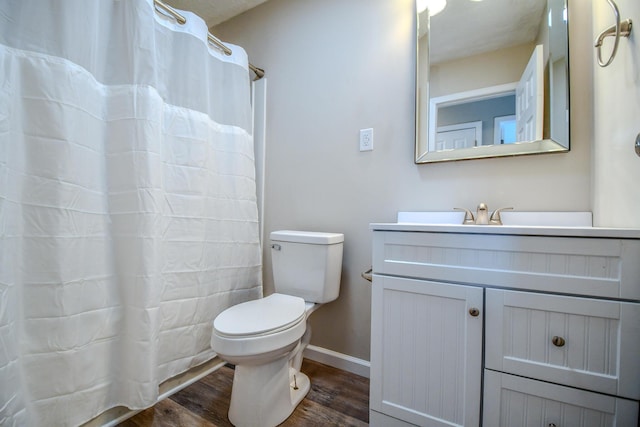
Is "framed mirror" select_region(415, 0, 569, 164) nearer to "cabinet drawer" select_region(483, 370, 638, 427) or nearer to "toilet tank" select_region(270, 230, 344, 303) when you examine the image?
"toilet tank" select_region(270, 230, 344, 303)

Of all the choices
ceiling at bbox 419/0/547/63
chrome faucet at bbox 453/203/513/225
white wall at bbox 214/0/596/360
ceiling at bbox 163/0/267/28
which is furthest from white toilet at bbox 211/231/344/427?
ceiling at bbox 163/0/267/28

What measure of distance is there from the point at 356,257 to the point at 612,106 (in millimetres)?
1135

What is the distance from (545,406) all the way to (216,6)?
2602 mm

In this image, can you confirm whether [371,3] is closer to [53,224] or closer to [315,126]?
[315,126]

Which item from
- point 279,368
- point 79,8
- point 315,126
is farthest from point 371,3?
point 279,368

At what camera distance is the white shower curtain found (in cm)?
83

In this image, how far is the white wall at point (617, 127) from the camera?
750mm

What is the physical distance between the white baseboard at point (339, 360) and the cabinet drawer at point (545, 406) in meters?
0.70

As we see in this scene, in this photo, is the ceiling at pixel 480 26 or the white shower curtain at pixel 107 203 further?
the ceiling at pixel 480 26

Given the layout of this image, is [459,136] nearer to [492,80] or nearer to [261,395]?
[492,80]

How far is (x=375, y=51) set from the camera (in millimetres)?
1436

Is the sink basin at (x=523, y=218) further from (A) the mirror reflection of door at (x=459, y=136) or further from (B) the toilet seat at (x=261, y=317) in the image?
(B) the toilet seat at (x=261, y=317)

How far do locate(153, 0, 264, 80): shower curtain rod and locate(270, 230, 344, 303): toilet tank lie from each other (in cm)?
108

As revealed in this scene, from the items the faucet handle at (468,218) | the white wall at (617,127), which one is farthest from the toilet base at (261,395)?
the white wall at (617,127)
